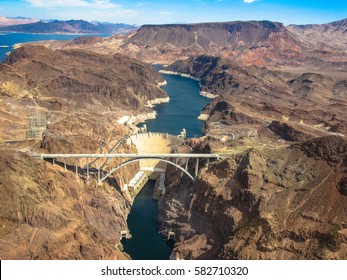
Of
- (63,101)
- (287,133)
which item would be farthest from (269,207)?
(63,101)

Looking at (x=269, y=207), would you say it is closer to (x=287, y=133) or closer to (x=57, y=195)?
(x=57, y=195)

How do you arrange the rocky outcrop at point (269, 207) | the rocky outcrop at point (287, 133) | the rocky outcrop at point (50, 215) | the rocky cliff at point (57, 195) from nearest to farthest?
the rocky outcrop at point (269, 207), the rocky outcrop at point (50, 215), the rocky cliff at point (57, 195), the rocky outcrop at point (287, 133)

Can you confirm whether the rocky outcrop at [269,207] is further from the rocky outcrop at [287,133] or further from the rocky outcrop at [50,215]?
the rocky outcrop at [287,133]

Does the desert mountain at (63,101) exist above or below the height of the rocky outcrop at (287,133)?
above

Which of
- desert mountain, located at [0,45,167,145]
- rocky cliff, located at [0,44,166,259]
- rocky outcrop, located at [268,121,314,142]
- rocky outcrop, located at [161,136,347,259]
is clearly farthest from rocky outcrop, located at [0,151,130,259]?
rocky outcrop, located at [268,121,314,142]

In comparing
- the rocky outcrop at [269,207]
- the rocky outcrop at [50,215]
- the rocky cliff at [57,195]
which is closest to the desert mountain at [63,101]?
the rocky cliff at [57,195]

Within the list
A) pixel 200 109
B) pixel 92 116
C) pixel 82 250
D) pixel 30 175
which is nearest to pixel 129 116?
pixel 92 116

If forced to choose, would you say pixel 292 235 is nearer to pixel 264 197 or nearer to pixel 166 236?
pixel 264 197

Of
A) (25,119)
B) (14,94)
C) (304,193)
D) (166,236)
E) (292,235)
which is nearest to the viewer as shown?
(292,235)
